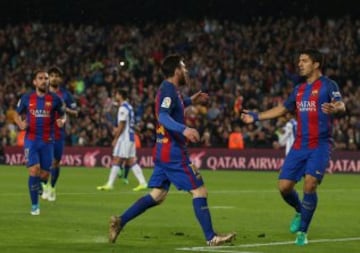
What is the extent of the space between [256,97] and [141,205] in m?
26.4

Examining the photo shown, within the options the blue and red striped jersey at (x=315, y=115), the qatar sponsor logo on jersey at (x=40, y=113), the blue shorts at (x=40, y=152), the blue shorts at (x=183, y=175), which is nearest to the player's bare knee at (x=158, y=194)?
the blue shorts at (x=183, y=175)

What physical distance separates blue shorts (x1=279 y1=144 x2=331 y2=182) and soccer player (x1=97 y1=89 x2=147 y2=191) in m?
11.6

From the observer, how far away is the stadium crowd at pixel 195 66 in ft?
126

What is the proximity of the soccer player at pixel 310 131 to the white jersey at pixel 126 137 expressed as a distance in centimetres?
1201

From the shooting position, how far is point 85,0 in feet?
168

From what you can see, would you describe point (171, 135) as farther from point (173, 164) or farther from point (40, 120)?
point (40, 120)

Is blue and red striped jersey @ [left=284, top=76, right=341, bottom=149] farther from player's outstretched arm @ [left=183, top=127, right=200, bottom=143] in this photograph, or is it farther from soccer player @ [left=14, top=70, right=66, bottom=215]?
soccer player @ [left=14, top=70, right=66, bottom=215]

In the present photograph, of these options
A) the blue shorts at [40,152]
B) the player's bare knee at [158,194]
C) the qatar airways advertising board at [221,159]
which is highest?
the blue shorts at [40,152]

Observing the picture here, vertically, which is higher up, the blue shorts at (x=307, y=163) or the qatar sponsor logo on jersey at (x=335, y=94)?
the qatar sponsor logo on jersey at (x=335, y=94)

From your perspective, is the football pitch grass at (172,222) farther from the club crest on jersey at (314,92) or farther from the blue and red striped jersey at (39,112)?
the club crest on jersey at (314,92)

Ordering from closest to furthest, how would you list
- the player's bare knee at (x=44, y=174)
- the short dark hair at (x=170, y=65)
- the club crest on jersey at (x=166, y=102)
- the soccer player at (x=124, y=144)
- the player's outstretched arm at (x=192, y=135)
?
the player's outstretched arm at (x=192, y=135)
the club crest on jersey at (x=166, y=102)
the short dark hair at (x=170, y=65)
the player's bare knee at (x=44, y=174)
the soccer player at (x=124, y=144)

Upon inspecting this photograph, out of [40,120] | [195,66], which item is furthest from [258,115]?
[195,66]

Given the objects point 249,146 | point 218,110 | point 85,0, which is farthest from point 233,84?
point 85,0

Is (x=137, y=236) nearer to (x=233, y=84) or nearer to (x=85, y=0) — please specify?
(x=233, y=84)
